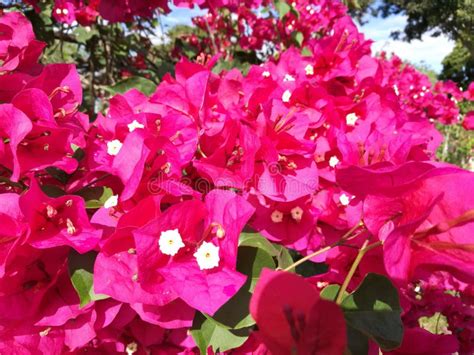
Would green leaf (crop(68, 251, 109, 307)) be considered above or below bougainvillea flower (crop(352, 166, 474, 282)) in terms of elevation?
below

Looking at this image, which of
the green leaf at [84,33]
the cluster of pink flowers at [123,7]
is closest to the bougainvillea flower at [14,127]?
the cluster of pink flowers at [123,7]

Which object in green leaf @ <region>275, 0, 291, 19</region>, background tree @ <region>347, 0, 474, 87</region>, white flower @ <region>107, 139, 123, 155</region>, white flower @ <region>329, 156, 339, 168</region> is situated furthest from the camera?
background tree @ <region>347, 0, 474, 87</region>

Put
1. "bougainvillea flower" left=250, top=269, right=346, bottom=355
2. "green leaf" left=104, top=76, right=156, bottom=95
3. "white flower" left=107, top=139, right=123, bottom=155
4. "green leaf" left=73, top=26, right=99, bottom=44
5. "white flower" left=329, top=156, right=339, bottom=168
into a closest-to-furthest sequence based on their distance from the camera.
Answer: "bougainvillea flower" left=250, top=269, right=346, bottom=355 < "white flower" left=107, top=139, right=123, bottom=155 < "white flower" left=329, top=156, right=339, bottom=168 < "green leaf" left=104, top=76, right=156, bottom=95 < "green leaf" left=73, top=26, right=99, bottom=44

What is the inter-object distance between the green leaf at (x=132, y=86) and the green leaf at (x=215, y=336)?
0.73m

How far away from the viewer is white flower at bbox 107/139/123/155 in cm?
63

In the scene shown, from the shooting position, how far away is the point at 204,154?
0.65m

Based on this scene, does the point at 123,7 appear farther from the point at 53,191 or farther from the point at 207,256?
the point at 207,256

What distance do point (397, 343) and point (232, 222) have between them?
22cm

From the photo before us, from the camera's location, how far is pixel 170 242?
0.51m

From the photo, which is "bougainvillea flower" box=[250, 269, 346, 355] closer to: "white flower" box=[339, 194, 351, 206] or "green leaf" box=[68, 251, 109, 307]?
"green leaf" box=[68, 251, 109, 307]

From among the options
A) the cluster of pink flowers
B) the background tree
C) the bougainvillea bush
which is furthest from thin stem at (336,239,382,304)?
the background tree

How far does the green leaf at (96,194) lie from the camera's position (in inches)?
23.5

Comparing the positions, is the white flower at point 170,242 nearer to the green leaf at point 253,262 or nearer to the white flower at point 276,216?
the green leaf at point 253,262

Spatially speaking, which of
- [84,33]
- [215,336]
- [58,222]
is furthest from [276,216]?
[84,33]
